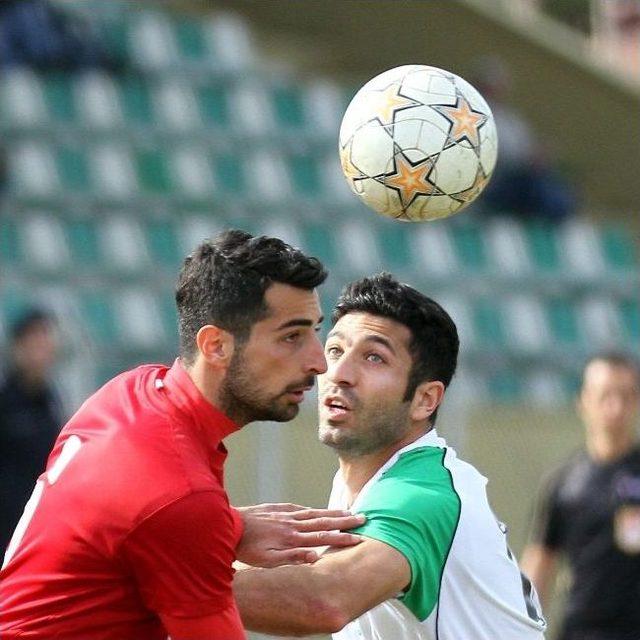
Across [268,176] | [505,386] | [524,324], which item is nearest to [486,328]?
[524,324]

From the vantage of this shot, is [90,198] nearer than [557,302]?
Yes

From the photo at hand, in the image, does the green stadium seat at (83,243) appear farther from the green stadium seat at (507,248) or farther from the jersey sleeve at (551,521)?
the jersey sleeve at (551,521)

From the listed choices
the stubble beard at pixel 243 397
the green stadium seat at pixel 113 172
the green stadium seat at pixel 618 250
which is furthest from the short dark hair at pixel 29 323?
the green stadium seat at pixel 618 250

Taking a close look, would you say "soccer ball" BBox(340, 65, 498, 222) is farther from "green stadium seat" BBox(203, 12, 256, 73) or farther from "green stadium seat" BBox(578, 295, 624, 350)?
"green stadium seat" BBox(203, 12, 256, 73)

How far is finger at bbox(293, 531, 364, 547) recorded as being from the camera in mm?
4031

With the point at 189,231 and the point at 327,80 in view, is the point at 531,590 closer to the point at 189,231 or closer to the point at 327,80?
the point at 189,231

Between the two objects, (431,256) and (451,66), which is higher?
(451,66)

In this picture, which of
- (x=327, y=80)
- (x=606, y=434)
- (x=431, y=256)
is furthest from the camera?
(x=327, y=80)

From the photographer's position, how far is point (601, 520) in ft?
24.8

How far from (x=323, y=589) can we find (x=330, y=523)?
20 cm

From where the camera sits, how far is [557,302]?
1445cm

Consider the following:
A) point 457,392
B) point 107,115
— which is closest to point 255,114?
point 107,115

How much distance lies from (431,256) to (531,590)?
940 centimetres

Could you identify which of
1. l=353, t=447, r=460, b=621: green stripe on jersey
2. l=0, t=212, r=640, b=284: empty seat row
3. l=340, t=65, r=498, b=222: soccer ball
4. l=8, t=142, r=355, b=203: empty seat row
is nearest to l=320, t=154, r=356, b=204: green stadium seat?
l=8, t=142, r=355, b=203: empty seat row
